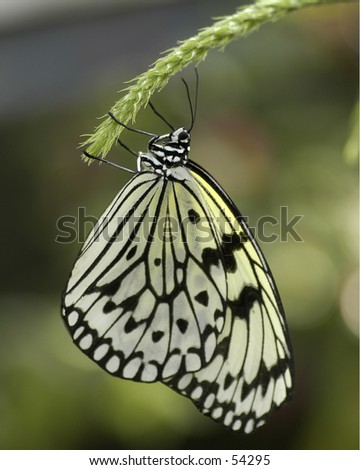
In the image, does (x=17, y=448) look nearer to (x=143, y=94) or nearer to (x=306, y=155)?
(x=306, y=155)

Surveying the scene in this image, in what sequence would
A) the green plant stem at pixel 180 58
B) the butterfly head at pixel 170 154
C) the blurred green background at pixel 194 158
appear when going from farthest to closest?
1. the blurred green background at pixel 194 158
2. the butterfly head at pixel 170 154
3. the green plant stem at pixel 180 58

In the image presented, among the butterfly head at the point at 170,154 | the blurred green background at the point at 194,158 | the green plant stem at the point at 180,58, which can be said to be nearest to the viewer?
the green plant stem at the point at 180,58

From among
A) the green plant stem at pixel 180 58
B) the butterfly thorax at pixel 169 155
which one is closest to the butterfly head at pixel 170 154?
the butterfly thorax at pixel 169 155

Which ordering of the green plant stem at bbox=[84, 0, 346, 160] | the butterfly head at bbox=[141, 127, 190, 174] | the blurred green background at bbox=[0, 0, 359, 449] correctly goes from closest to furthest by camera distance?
the green plant stem at bbox=[84, 0, 346, 160] → the butterfly head at bbox=[141, 127, 190, 174] → the blurred green background at bbox=[0, 0, 359, 449]

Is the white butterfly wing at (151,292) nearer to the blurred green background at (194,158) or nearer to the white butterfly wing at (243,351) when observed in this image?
the white butterfly wing at (243,351)

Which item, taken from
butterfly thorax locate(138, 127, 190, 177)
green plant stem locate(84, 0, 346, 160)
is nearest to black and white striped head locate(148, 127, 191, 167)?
butterfly thorax locate(138, 127, 190, 177)

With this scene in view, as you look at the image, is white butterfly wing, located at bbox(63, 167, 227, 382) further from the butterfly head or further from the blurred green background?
the blurred green background

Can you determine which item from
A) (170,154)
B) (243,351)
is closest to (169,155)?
(170,154)

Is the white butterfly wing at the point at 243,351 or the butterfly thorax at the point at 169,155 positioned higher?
the butterfly thorax at the point at 169,155
